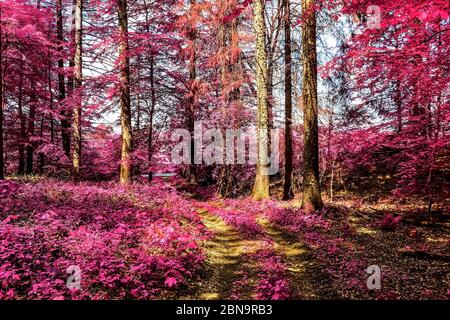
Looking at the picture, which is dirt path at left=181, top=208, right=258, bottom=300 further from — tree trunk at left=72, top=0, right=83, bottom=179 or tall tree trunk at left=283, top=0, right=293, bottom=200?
tree trunk at left=72, top=0, right=83, bottom=179

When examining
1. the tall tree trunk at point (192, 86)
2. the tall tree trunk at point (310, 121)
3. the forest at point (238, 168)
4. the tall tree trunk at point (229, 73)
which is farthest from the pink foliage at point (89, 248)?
the tall tree trunk at point (192, 86)

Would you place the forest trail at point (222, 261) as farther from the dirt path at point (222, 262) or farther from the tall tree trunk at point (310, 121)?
the tall tree trunk at point (310, 121)

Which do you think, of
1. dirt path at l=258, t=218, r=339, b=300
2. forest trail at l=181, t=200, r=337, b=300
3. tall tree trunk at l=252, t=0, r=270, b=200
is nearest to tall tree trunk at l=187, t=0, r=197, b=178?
tall tree trunk at l=252, t=0, r=270, b=200

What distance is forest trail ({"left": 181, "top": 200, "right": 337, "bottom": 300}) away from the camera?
206 inches

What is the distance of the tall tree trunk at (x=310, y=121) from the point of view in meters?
9.58

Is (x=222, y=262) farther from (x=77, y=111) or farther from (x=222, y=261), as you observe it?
(x=77, y=111)

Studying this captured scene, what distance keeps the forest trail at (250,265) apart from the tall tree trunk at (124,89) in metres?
5.47

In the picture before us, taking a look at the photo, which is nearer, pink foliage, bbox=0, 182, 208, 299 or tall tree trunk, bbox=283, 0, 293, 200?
pink foliage, bbox=0, 182, 208, 299

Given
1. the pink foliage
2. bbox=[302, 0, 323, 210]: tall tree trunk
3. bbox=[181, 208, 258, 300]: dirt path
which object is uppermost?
bbox=[302, 0, 323, 210]: tall tree trunk

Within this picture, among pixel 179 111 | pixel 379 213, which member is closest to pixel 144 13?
pixel 179 111

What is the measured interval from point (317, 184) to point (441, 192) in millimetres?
3754

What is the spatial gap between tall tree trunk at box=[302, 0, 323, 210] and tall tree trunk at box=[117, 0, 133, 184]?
7.52 meters
